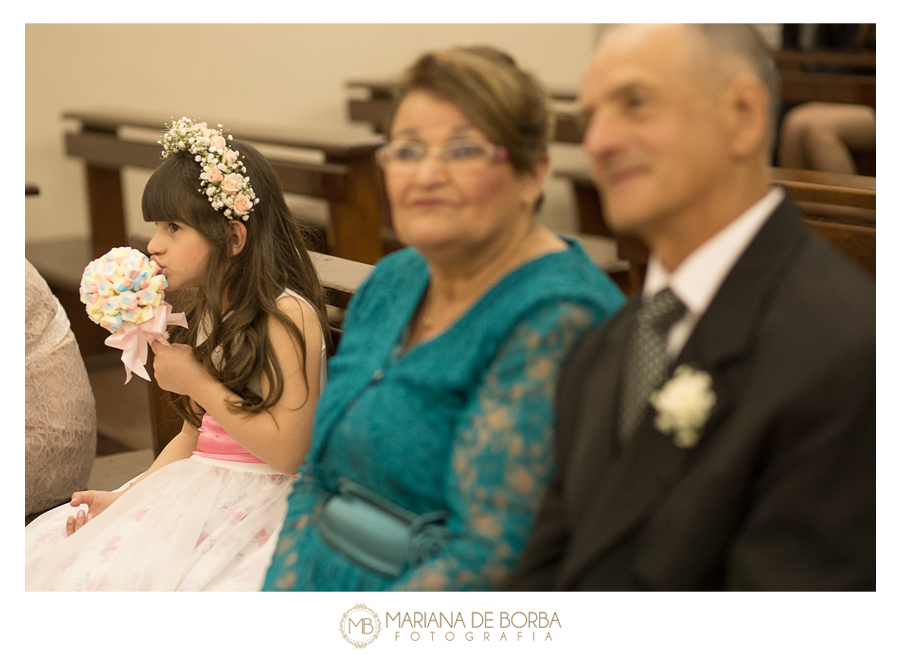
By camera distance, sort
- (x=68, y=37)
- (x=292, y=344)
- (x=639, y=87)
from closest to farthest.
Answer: (x=639, y=87) → (x=292, y=344) → (x=68, y=37)

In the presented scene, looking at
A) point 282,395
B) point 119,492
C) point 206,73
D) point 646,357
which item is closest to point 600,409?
point 646,357

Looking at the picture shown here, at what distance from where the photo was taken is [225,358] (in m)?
1.78

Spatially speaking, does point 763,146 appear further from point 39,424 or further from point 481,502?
point 39,424

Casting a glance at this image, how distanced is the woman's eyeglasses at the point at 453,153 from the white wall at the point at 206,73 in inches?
110

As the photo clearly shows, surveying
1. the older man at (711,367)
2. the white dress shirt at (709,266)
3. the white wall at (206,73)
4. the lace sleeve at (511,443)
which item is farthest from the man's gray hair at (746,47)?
the white wall at (206,73)

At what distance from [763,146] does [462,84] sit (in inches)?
15.1

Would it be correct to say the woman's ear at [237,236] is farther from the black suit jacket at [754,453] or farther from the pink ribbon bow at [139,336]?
the black suit jacket at [754,453]

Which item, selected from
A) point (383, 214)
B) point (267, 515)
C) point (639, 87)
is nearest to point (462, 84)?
point (639, 87)

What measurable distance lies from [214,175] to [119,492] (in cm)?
64

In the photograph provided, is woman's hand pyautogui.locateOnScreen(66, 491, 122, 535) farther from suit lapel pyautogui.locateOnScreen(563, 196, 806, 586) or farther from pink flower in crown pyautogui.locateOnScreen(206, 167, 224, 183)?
suit lapel pyautogui.locateOnScreen(563, 196, 806, 586)

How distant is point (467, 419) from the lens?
1342mm

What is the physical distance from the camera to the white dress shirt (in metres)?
1.20

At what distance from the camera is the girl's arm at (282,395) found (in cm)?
174
